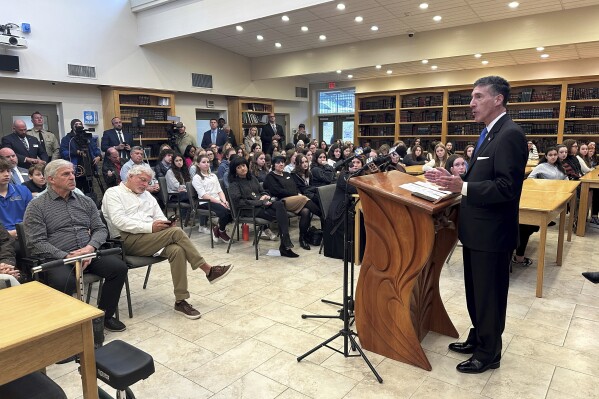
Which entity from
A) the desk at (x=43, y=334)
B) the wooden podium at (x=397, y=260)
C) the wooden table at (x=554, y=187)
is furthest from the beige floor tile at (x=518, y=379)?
the wooden table at (x=554, y=187)

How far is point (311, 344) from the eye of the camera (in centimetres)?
263

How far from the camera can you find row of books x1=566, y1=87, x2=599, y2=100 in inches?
348

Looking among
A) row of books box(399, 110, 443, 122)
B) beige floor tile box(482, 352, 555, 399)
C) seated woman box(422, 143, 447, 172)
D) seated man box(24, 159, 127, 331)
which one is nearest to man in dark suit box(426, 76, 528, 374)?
beige floor tile box(482, 352, 555, 399)

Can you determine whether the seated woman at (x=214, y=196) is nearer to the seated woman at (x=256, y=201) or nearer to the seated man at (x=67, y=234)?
the seated woman at (x=256, y=201)

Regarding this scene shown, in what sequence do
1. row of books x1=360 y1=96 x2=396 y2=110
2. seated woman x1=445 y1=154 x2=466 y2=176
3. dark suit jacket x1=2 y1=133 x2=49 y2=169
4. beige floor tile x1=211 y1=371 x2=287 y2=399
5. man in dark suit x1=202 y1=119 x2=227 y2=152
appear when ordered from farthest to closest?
row of books x1=360 y1=96 x2=396 y2=110 < man in dark suit x1=202 y1=119 x2=227 y2=152 < dark suit jacket x1=2 y1=133 x2=49 y2=169 < seated woman x1=445 y1=154 x2=466 y2=176 < beige floor tile x1=211 y1=371 x2=287 y2=399

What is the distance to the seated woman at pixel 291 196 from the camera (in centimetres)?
495

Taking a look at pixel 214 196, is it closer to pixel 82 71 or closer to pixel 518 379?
pixel 518 379

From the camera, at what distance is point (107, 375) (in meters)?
1.48

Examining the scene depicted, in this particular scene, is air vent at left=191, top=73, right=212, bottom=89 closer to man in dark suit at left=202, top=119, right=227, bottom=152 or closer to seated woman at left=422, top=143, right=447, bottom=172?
man in dark suit at left=202, top=119, right=227, bottom=152

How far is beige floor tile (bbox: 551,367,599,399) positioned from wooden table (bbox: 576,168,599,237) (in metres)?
3.69

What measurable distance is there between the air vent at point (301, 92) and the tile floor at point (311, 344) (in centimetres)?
936

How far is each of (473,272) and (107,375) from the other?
1.86 meters

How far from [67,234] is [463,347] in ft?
9.00

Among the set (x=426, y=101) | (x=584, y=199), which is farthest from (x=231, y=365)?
(x=426, y=101)
